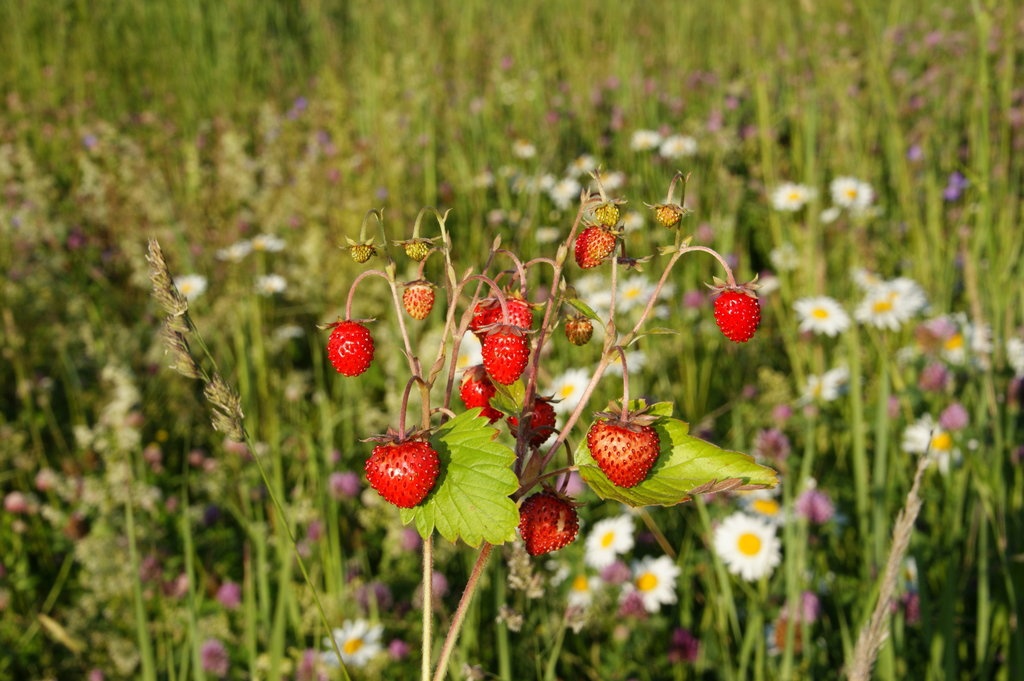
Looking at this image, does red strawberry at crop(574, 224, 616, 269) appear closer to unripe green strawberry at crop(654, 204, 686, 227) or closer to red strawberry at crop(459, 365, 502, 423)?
unripe green strawberry at crop(654, 204, 686, 227)

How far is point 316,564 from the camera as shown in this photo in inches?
82.8

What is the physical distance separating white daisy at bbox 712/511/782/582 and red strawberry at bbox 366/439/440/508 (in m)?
1.35

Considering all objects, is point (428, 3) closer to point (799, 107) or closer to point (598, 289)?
point (799, 107)

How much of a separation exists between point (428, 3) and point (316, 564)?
200 inches

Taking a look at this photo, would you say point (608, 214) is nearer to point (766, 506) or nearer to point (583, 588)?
point (583, 588)

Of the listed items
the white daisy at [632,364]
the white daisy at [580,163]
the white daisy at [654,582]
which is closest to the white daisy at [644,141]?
the white daisy at [580,163]

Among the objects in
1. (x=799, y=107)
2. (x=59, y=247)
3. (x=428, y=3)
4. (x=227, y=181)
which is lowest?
(x=59, y=247)

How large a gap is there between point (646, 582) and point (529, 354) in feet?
4.27

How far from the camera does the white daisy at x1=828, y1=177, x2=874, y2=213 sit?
3.37 meters

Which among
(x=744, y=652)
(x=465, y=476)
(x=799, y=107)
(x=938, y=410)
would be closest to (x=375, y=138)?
(x=799, y=107)

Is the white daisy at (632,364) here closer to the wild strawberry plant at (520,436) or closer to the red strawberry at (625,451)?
the wild strawberry plant at (520,436)

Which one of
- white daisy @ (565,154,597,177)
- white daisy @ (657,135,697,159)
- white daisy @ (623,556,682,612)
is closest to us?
white daisy @ (623,556,682,612)

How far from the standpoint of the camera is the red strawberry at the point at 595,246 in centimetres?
81

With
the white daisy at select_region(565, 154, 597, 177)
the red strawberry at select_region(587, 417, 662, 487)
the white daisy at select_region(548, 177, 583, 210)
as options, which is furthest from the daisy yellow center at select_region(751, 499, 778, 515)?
the white daisy at select_region(565, 154, 597, 177)
